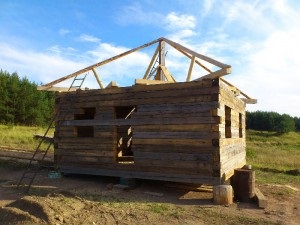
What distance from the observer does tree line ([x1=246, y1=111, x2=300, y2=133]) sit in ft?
182

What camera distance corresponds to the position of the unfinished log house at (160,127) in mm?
9781

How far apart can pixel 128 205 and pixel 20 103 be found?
3421 cm

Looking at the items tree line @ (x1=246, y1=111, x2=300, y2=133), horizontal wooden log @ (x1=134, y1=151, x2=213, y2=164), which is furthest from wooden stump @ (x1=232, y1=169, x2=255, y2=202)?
tree line @ (x1=246, y1=111, x2=300, y2=133)

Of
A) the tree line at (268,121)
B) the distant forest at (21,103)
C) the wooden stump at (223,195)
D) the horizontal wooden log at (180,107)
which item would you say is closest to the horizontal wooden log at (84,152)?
the horizontal wooden log at (180,107)

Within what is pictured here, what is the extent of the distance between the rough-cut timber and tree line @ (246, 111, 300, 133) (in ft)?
151

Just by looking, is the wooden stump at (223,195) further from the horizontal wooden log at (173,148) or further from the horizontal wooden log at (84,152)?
the horizontal wooden log at (84,152)

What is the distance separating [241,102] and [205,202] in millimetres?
6398

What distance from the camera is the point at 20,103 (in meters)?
39.3

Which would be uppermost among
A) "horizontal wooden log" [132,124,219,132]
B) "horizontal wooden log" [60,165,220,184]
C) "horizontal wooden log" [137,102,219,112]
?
"horizontal wooden log" [137,102,219,112]

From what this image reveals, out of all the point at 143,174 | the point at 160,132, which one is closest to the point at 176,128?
the point at 160,132

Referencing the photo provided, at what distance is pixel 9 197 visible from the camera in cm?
947

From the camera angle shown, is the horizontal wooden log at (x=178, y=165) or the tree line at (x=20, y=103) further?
the tree line at (x=20, y=103)

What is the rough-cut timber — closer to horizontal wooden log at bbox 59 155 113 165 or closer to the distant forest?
horizontal wooden log at bbox 59 155 113 165

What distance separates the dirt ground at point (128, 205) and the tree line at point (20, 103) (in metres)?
27.9
